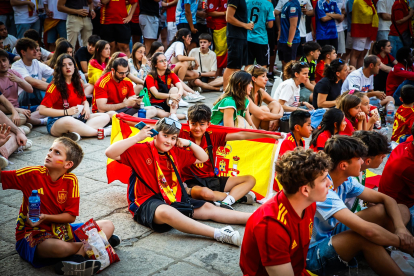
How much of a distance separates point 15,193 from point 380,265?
3305 millimetres

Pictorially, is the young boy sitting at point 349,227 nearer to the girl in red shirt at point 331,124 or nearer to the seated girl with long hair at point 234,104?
the girl in red shirt at point 331,124

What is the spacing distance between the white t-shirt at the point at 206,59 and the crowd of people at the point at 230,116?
26mm

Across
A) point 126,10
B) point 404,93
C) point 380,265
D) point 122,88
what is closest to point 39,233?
point 380,265

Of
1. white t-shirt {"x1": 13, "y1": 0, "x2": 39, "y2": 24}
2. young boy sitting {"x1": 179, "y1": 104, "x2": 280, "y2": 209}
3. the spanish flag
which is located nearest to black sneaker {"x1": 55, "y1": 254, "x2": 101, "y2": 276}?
young boy sitting {"x1": 179, "y1": 104, "x2": 280, "y2": 209}

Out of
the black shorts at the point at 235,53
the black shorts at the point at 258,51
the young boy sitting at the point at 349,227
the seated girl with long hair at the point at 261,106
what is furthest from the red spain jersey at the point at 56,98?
the young boy sitting at the point at 349,227

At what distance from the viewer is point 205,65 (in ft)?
29.5

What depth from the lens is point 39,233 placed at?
2.88 meters

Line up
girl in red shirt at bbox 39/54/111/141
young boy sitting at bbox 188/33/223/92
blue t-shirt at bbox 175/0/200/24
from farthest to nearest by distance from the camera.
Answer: blue t-shirt at bbox 175/0/200/24
young boy sitting at bbox 188/33/223/92
girl in red shirt at bbox 39/54/111/141

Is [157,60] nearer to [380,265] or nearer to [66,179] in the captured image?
[66,179]

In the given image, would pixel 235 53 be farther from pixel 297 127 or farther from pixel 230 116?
pixel 297 127

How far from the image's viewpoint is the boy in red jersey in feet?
7.20

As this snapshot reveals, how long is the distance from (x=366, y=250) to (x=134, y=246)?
168 centimetres

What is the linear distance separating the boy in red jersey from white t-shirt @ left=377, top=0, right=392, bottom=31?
30.5 feet

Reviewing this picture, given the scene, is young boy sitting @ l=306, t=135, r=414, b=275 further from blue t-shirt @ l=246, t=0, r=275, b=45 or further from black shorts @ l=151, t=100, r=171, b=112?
blue t-shirt @ l=246, t=0, r=275, b=45
